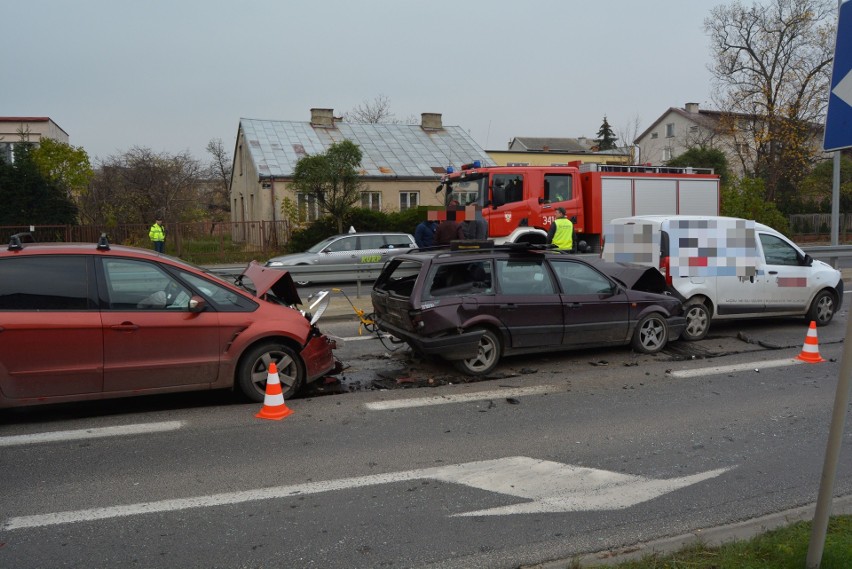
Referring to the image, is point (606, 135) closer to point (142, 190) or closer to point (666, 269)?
point (142, 190)

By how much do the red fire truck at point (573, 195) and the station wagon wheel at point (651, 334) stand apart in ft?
17.4

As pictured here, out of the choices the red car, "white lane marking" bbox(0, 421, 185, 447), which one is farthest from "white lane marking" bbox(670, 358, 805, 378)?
"white lane marking" bbox(0, 421, 185, 447)

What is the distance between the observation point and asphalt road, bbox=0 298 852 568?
158 inches

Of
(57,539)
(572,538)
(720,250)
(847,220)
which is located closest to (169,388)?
(57,539)

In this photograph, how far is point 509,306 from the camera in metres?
7.99

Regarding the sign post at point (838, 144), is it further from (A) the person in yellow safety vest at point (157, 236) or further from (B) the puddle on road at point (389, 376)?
(A) the person in yellow safety vest at point (157, 236)

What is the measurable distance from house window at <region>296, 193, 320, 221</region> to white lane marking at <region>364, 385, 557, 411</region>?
20161 mm

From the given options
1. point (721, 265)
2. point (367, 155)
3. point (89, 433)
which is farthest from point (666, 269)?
point (367, 155)

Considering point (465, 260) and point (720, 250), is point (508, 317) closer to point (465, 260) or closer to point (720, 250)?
point (465, 260)

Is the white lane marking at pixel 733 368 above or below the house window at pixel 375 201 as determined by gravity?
below

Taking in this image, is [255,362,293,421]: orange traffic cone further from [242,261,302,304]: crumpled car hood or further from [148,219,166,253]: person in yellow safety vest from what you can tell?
[148,219,166,253]: person in yellow safety vest

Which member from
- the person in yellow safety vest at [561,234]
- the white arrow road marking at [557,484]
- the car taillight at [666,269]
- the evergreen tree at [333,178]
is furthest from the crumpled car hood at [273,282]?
the evergreen tree at [333,178]

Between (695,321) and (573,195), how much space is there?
7.17m

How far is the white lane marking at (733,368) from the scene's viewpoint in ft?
26.7
